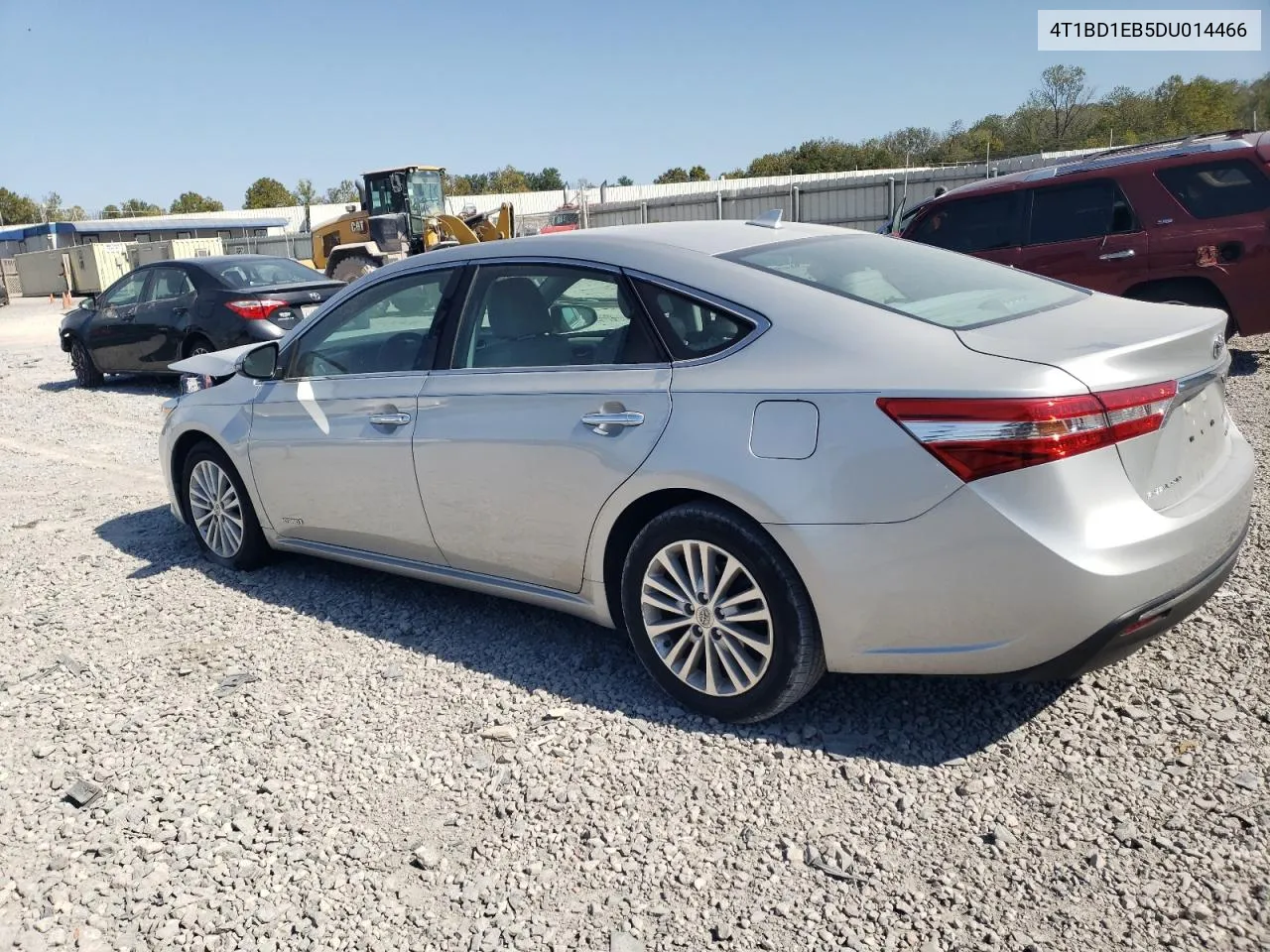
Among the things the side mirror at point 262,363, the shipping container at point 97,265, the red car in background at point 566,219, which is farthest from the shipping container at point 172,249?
the side mirror at point 262,363

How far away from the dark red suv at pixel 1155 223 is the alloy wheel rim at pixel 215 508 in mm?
7084

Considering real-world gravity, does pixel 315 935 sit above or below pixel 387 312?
below

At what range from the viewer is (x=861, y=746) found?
3.28m

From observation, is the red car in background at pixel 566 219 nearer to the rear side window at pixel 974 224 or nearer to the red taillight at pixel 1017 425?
the rear side window at pixel 974 224

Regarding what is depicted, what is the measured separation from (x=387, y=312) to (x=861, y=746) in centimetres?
274

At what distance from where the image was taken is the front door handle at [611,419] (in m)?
3.44

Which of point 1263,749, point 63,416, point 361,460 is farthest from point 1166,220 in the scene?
point 63,416

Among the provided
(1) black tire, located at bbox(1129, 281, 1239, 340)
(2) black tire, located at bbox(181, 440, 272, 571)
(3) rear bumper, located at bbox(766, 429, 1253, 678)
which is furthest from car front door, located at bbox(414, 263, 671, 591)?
(1) black tire, located at bbox(1129, 281, 1239, 340)

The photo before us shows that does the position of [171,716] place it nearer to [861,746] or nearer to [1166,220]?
[861,746]

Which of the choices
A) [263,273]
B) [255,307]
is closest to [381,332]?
[255,307]

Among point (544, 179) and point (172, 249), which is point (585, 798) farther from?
point (544, 179)

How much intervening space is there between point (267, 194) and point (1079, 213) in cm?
11376

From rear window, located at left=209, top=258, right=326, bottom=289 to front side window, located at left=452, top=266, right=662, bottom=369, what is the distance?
857cm

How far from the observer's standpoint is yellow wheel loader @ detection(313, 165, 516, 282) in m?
25.3
